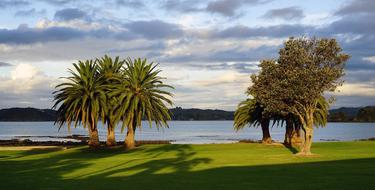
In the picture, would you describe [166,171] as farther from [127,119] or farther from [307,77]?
[127,119]

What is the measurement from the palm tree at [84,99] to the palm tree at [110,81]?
68cm

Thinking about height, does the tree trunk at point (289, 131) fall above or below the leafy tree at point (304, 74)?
below

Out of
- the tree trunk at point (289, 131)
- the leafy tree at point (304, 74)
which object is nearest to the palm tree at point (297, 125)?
the tree trunk at point (289, 131)

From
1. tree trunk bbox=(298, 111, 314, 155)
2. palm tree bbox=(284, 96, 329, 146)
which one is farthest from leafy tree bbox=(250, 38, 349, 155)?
palm tree bbox=(284, 96, 329, 146)

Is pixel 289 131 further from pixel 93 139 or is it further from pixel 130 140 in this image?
pixel 93 139

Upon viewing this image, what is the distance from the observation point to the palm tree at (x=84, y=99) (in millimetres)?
59094

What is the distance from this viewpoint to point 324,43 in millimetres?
43906

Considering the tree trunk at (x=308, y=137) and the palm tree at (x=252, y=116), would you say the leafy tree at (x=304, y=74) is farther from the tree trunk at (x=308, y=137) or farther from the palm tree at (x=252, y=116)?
the palm tree at (x=252, y=116)

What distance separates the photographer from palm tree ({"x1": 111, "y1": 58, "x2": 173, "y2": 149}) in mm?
58844

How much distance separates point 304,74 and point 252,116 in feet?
75.6

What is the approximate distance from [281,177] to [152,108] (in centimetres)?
3525

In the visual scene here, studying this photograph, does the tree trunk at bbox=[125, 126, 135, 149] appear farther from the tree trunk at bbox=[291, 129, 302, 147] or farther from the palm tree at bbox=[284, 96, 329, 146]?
the tree trunk at bbox=[291, 129, 302, 147]

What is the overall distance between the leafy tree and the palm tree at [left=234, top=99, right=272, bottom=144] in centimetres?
1818

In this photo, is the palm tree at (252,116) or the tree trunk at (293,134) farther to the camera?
the palm tree at (252,116)
